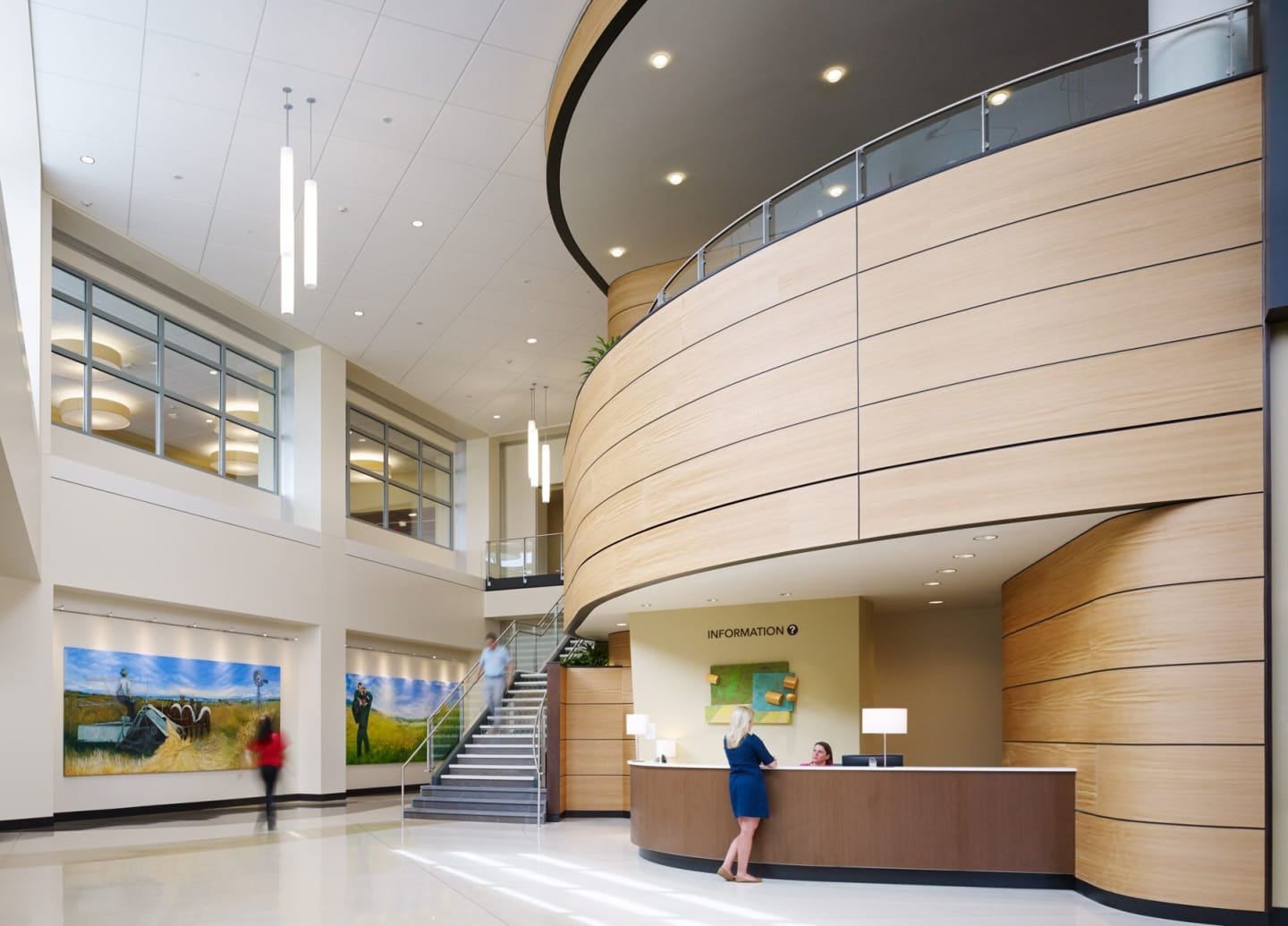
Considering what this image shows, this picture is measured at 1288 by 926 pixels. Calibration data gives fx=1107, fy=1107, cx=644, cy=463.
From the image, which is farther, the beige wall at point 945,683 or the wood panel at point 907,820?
the beige wall at point 945,683

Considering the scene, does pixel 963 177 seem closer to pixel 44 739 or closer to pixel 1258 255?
pixel 1258 255

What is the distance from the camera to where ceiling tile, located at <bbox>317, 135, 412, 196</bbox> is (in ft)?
43.8

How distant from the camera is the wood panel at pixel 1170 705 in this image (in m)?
6.86

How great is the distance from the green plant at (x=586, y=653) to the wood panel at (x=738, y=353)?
584 centimetres

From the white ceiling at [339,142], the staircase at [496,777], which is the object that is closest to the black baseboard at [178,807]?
the staircase at [496,777]

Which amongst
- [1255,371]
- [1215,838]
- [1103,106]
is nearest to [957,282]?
[1103,106]

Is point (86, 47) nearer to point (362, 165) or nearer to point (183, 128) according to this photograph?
point (183, 128)

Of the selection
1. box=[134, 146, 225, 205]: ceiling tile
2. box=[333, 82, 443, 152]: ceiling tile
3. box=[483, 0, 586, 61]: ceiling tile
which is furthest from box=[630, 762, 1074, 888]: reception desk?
box=[134, 146, 225, 205]: ceiling tile

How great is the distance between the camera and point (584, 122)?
12484 millimetres

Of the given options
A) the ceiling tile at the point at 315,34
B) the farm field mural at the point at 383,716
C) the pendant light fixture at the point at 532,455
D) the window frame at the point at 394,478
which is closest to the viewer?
the ceiling tile at the point at 315,34

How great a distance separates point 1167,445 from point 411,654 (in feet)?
59.4

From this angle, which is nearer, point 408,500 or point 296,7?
point 296,7

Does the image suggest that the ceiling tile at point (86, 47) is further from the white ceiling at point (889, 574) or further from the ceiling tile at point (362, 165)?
the white ceiling at point (889, 574)

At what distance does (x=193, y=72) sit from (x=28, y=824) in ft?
29.9
